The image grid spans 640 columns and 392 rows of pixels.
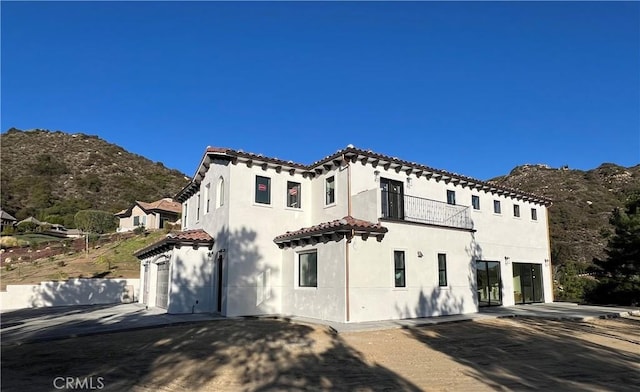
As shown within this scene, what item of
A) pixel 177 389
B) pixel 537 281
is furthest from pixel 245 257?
pixel 537 281

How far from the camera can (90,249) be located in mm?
39750

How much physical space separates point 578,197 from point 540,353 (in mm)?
45724

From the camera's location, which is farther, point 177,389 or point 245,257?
point 245,257

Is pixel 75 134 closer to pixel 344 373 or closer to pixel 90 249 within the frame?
pixel 90 249

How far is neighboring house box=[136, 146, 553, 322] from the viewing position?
14219 millimetres

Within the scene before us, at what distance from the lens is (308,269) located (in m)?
15.6

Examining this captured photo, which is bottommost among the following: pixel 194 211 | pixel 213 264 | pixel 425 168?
pixel 213 264

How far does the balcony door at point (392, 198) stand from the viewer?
16.6 metres

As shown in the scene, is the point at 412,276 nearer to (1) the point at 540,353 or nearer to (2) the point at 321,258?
(2) the point at 321,258

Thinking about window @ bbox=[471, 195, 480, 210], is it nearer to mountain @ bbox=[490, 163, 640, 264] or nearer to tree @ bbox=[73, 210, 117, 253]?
mountain @ bbox=[490, 163, 640, 264]

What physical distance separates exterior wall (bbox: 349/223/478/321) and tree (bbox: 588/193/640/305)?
33.3ft

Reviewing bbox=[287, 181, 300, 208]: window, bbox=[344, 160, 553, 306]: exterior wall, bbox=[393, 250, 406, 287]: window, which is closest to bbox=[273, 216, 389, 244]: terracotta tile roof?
bbox=[344, 160, 553, 306]: exterior wall

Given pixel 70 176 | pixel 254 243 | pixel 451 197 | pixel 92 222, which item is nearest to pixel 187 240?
pixel 254 243

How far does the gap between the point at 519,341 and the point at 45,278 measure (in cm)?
3101
